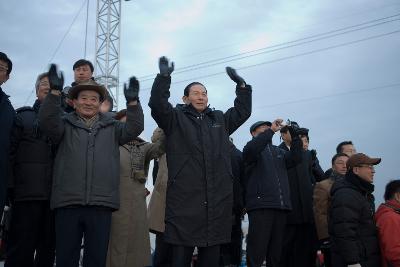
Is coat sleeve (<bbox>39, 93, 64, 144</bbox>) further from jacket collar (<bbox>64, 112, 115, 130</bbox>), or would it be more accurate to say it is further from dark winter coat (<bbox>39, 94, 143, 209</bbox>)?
jacket collar (<bbox>64, 112, 115, 130</bbox>)

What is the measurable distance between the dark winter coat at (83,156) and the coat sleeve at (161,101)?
0.48 feet

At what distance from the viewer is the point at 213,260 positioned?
3771 millimetres

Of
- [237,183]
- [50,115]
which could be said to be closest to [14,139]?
[50,115]

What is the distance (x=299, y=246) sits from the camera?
5.92 metres

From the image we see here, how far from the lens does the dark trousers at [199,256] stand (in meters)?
3.71

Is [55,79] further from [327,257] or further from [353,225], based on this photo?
[327,257]

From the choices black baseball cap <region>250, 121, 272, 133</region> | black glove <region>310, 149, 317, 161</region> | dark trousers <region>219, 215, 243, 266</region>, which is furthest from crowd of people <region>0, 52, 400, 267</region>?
black glove <region>310, 149, 317, 161</region>

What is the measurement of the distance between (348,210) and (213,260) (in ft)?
5.57

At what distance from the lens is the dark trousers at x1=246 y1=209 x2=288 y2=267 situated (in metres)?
4.91

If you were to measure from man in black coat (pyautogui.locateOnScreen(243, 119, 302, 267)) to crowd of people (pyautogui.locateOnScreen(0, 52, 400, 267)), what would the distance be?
1 cm

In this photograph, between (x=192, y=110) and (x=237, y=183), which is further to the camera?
(x=237, y=183)

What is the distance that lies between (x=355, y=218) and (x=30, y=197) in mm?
3396

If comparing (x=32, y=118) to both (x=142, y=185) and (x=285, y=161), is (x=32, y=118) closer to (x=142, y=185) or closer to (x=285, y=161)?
(x=142, y=185)

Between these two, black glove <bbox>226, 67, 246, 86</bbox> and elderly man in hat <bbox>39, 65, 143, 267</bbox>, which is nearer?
elderly man in hat <bbox>39, 65, 143, 267</bbox>
